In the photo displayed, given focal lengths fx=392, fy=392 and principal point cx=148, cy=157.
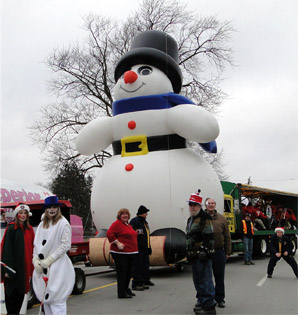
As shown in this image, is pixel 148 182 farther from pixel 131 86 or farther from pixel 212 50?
pixel 212 50

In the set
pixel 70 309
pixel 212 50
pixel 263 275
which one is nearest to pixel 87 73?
pixel 212 50

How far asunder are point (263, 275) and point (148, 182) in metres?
3.72

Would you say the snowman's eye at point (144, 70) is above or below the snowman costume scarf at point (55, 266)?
above

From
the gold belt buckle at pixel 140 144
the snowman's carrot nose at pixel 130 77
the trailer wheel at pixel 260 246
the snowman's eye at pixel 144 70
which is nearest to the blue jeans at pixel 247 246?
the trailer wheel at pixel 260 246

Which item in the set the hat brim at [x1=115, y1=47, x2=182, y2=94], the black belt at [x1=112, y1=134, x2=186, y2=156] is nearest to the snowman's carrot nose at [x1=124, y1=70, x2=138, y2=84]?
the hat brim at [x1=115, y1=47, x2=182, y2=94]

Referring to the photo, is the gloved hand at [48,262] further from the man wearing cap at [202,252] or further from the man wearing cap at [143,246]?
the man wearing cap at [143,246]

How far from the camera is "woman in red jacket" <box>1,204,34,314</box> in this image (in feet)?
14.9

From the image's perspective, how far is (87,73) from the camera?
2181 centimetres

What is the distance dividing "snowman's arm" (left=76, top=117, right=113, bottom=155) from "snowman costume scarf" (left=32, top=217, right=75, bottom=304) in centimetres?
664

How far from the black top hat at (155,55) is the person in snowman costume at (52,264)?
6.86m

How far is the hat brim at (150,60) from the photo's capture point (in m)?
10.6

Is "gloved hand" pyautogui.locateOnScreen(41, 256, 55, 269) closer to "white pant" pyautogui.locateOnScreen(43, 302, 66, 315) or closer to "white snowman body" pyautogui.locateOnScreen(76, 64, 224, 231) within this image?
"white pant" pyautogui.locateOnScreen(43, 302, 66, 315)

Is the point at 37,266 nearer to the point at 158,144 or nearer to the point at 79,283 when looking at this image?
the point at 79,283

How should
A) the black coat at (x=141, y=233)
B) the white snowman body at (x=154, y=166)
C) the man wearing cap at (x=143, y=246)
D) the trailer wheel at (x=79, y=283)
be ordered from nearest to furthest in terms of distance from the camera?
1. the trailer wheel at (x=79, y=283)
2. the man wearing cap at (x=143, y=246)
3. the black coat at (x=141, y=233)
4. the white snowman body at (x=154, y=166)
